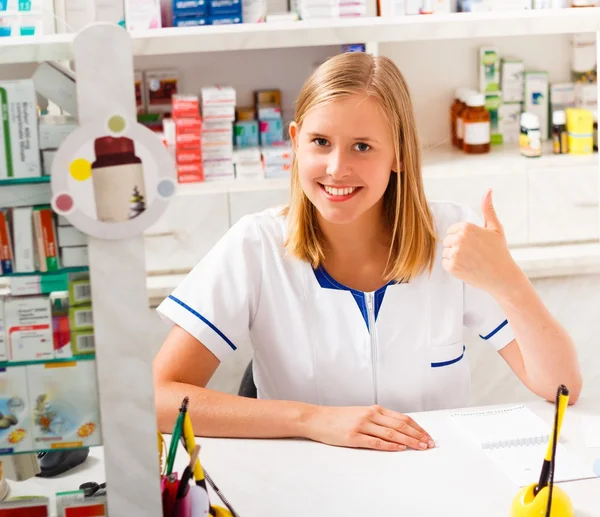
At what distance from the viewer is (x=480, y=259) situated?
162cm

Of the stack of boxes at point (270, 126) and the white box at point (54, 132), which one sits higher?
the white box at point (54, 132)

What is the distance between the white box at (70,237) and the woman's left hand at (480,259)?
82 cm

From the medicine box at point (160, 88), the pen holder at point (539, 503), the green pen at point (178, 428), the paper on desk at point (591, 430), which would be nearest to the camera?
the green pen at point (178, 428)

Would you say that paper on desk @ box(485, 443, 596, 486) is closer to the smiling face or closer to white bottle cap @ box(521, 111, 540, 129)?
the smiling face

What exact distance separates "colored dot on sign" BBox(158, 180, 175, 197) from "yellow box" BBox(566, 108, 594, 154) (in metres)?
2.19

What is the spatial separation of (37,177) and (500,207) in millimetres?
2040

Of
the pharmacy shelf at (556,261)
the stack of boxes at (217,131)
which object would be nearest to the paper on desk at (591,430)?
the pharmacy shelf at (556,261)

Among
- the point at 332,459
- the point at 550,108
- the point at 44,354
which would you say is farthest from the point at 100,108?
the point at 550,108

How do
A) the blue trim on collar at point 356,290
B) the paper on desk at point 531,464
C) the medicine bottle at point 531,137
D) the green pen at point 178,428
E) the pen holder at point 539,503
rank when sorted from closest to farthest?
the green pen at point 178,428
the pen holder at point 539,503
the paper on desk at point 531,464
the blue trim on collar at point 356,290
the medicine bottle at point 531,137

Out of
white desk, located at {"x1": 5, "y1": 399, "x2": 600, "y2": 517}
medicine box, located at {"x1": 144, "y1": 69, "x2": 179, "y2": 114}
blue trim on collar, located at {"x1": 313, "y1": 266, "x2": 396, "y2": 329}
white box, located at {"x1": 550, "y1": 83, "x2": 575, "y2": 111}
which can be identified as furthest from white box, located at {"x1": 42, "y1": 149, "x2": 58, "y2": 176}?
white box, located at {"x1": 550, "y1": 83, "x2": 575, "y2": 111}

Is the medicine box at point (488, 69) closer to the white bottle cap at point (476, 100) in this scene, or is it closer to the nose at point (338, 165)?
the white bottle cap at point (476, 100)

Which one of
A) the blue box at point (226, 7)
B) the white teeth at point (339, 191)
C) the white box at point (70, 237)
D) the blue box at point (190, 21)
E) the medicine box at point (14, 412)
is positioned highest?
the blue box at point (226, 7)

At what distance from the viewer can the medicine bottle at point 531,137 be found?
2.86m

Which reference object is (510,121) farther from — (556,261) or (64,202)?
(64,202)
